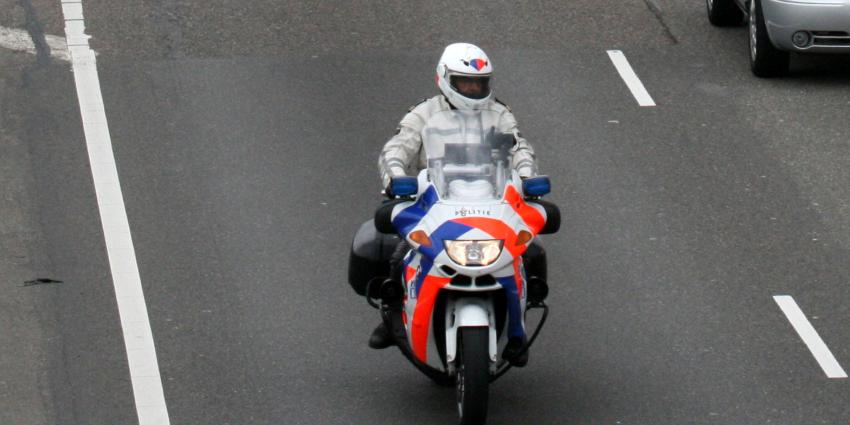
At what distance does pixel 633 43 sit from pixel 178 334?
7171 millimetres

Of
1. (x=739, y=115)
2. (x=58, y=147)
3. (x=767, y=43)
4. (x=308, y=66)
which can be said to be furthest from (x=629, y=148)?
(x=58, y=147)

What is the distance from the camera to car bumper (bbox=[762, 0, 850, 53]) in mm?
15547

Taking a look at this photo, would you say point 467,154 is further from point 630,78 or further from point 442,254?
point 630,78

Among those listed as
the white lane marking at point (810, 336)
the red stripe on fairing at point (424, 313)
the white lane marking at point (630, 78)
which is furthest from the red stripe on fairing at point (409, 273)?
the white lane marking at point (630, 78)

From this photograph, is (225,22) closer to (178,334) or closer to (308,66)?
(308,66)

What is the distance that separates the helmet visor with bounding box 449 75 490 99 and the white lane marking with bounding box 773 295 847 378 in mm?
2630

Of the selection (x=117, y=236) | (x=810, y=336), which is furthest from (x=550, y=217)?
(x=117, y=236)

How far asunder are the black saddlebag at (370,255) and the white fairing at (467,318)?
35.1 inches

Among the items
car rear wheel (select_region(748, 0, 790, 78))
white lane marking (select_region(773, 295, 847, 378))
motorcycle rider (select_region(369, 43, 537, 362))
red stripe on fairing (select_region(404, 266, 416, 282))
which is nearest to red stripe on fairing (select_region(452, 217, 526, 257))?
red stripe on fairing (select_region(404, 266, 416, 282))

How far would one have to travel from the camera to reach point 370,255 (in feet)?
33.8

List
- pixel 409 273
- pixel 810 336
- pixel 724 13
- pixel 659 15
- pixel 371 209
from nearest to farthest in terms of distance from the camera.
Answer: pixel 409 273 → pixel 810 336 → pixel 371 209 → pixel 724 13 → pixel 659 15

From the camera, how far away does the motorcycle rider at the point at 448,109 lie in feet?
32.9

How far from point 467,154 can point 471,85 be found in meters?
0.41

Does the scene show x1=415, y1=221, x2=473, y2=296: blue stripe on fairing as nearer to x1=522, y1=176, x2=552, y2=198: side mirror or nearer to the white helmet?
x1=522, y1=176, x2=552, y2=198: side mirror
